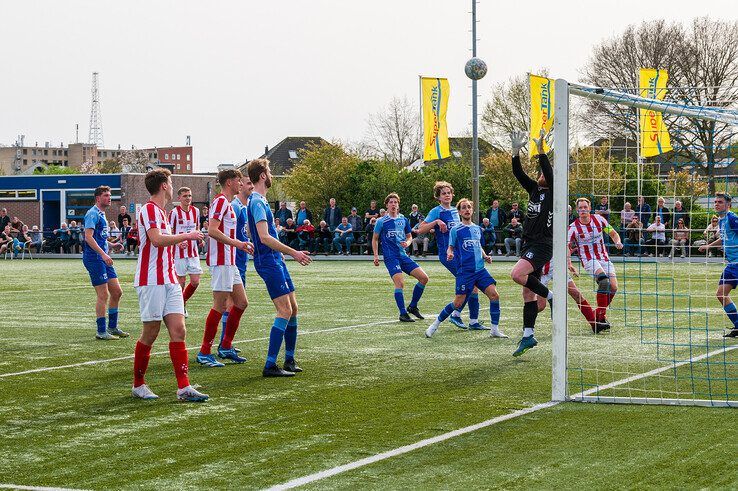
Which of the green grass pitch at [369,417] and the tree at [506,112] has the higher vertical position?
the tree at [506,112]

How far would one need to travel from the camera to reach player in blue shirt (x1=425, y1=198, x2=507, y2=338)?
519 inches

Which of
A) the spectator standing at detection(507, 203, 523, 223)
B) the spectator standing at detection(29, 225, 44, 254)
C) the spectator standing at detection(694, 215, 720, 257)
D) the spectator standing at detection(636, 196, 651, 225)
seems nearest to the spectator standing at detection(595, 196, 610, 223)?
the spectator standing at detection(636, 196, 651, 225)

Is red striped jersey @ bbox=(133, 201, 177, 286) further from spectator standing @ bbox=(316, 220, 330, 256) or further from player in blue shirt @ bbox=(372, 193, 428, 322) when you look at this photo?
spectator standing @ bbox=(316, 220, 330, 256)

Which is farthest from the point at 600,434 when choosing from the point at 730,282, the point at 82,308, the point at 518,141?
the point at 82,308

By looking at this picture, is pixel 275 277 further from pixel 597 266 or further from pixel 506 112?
pixel 506 112

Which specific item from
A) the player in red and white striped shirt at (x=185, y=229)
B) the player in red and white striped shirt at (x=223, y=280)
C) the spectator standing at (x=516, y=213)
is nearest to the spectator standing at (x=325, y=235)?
the spectator standing at (x=516, y=213)

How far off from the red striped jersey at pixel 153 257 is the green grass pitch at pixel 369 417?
40.8 inches

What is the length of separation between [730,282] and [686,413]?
619 cm

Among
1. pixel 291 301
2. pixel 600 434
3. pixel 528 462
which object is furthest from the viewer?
pixel 291 301

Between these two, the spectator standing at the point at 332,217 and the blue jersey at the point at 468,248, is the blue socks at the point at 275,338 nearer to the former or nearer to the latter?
the blue jersey at the point at 468,248

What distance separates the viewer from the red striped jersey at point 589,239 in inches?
573

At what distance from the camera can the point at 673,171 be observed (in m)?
11.0

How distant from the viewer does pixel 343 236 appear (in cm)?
3919

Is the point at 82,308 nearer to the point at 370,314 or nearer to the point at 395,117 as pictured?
the point at 370,314
